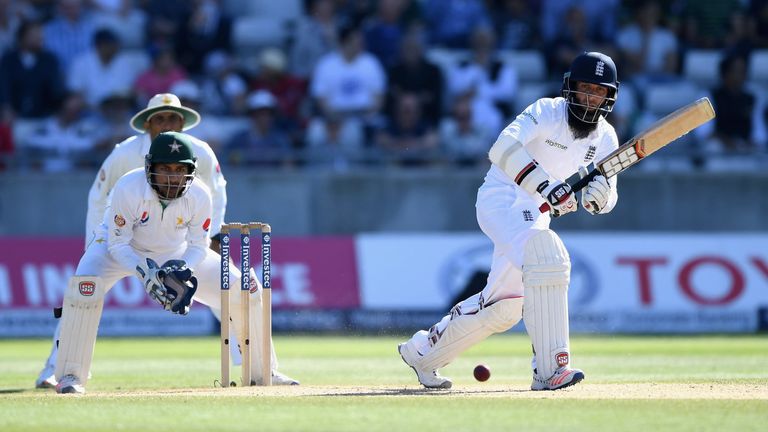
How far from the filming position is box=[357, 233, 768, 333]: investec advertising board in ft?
46.4

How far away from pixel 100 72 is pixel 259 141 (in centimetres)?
231

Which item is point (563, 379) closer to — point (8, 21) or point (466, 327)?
point (466, 327)

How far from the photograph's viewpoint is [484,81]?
1579cm

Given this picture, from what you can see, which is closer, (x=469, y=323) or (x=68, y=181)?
(x=469, y=323)

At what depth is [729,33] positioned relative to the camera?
1722 cm

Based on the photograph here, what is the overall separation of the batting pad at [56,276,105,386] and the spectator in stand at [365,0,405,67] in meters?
9.10

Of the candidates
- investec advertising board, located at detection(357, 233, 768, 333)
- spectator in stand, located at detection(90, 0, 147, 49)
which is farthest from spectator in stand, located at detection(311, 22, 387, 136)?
spectator in stand, located at detection(90, 0, 147, 49)

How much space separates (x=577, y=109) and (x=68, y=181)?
869cm

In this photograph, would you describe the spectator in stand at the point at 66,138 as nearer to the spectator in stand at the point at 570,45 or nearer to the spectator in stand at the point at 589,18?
the spectator in stand at the point at 570,45

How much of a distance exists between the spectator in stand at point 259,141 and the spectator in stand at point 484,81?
2.14 metres

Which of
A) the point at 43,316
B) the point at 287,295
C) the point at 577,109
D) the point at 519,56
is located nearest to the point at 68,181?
the point at 43,316

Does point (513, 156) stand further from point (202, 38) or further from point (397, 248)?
point (202, 38)

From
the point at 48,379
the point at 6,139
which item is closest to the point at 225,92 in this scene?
the point at 6,139

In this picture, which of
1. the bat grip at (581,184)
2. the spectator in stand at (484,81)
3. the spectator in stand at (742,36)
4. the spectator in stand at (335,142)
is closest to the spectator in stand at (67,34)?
the spectator in stand at (335,142)
